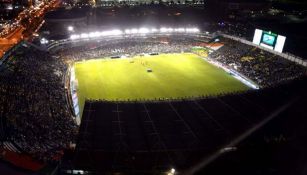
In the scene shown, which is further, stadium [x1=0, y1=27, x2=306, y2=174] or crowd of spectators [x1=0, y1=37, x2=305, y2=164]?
crowd of spectators [x1=0, y1=37, x2=305, y2=164]

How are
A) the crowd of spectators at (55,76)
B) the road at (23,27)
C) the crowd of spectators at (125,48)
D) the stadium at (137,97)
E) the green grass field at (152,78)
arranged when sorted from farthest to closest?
1. the crowd of spectators at (125,48)
2. the road at (23,27)
3. the green grass field at (152,78)
4. the crowd of spectators at (55,76)
5. the stadium at (137,97)

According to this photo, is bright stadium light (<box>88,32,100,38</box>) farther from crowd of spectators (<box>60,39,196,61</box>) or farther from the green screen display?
the green screen display

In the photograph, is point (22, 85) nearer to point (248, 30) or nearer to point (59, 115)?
point (59, 115)

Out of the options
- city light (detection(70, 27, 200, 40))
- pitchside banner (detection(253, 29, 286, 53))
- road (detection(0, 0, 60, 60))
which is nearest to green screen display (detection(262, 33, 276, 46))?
pitchside banner (detection(253, 29, 286, 53))

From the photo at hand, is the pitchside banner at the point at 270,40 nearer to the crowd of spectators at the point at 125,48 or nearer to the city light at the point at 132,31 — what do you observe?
the crowd of spectators at the point at 125,48

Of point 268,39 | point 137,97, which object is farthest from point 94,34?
point 268,39

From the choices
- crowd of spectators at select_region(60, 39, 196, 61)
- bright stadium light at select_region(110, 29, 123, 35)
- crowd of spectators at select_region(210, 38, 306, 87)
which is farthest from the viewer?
bright stadium light at select_region(110, 29, 123, 35)

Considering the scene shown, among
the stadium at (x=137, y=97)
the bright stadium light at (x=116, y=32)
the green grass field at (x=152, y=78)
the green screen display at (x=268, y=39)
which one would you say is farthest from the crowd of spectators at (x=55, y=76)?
the green grass field at (x=152, y=78)
